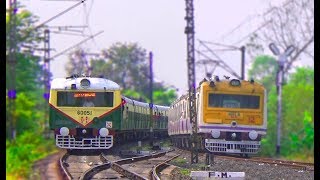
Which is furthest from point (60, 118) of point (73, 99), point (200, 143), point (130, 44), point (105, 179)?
point (130, 44)

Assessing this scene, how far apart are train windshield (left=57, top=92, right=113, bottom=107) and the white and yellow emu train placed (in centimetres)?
310

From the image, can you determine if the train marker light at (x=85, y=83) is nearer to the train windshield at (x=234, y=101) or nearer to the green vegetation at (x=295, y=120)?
the train windshield at (x=234, y=101)

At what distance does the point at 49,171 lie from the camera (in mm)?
21812

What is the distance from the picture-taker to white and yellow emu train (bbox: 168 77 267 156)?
27578 millimetres

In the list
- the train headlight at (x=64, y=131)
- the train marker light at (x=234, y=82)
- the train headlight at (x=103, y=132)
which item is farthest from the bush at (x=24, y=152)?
the train marker light at (x=234, y=82)

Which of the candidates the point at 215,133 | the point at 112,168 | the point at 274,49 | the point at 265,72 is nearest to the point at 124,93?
the point at 274,49

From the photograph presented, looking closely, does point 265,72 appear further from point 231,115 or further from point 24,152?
point 24,152

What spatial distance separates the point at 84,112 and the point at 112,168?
6021 millimetres

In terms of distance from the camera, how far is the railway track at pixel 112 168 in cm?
1934

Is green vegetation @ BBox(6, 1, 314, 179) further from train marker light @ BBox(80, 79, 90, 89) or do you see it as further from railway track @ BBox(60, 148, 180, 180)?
railway track @ BBox(60, 148, 180, 180)

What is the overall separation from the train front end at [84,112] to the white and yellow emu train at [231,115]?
288cm

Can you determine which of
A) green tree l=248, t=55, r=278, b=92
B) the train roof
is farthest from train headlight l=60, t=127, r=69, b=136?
green tree l=248, t=55, r=278, b=92

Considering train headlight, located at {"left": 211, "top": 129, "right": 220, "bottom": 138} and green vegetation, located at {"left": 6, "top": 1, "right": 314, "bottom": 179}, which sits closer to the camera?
train headlight, located at {"left": 211, "top": 129, "right": 220, "bottom": 138}

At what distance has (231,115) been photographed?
27859mm
